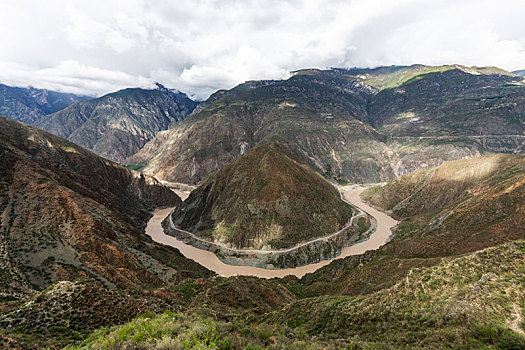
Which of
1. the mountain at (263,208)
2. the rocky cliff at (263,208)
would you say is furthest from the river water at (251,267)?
the mountain at (263,208)

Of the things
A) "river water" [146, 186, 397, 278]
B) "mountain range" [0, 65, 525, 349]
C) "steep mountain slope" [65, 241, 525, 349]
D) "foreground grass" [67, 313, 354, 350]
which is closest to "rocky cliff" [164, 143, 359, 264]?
"mountain range" [0, 65, 525, 349]

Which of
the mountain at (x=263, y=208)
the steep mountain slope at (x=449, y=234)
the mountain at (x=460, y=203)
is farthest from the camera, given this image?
the mountain at (x=263, y=208)

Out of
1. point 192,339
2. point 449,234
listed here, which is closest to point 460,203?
point 449,234

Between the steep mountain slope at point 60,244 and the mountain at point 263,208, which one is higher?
the mountain at point 263,208

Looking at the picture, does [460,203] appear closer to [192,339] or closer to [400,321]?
[400,321]

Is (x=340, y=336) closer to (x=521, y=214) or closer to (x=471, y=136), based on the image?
(x=521, y=214)

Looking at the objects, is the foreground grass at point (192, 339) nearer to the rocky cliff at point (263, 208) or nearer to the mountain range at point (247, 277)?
the mountain range at point (247, 277)

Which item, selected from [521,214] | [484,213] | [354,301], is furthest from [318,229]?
[354,301]
